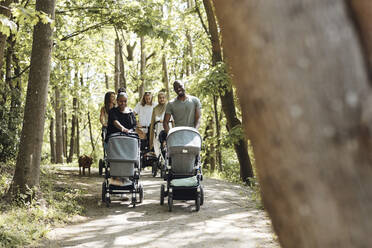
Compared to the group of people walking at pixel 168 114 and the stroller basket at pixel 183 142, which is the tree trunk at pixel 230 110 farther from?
the stroller basket at pixel 183 142

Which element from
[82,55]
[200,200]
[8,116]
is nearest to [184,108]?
[200,200]

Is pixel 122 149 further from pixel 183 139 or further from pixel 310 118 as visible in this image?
pixel 310 118

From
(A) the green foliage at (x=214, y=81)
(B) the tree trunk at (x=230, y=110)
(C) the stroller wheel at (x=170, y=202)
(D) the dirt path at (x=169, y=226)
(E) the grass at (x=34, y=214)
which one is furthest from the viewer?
(B) the tree trunk at (x=230, y=110)

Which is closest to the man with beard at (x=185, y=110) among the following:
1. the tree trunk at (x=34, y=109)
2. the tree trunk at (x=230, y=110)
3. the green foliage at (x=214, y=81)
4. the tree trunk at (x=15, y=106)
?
the tree trunk at (x=34, y=109)

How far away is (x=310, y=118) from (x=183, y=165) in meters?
7.29

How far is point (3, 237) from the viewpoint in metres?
6.03

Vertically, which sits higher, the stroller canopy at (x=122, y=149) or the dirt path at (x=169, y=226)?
the stroller canopy at (x=122, y=149)

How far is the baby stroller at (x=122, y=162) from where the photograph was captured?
8.87 meters

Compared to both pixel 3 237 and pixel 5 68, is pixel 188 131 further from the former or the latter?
pixel 5 68

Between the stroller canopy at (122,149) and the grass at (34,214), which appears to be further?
the stroller canopy at (122,149)

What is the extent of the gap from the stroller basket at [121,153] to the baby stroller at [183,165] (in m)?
0.73

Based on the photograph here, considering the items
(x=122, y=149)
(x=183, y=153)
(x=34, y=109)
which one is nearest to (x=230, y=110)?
(x=122, y=149)

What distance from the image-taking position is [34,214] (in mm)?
7629

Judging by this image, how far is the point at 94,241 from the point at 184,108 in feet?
11.0
